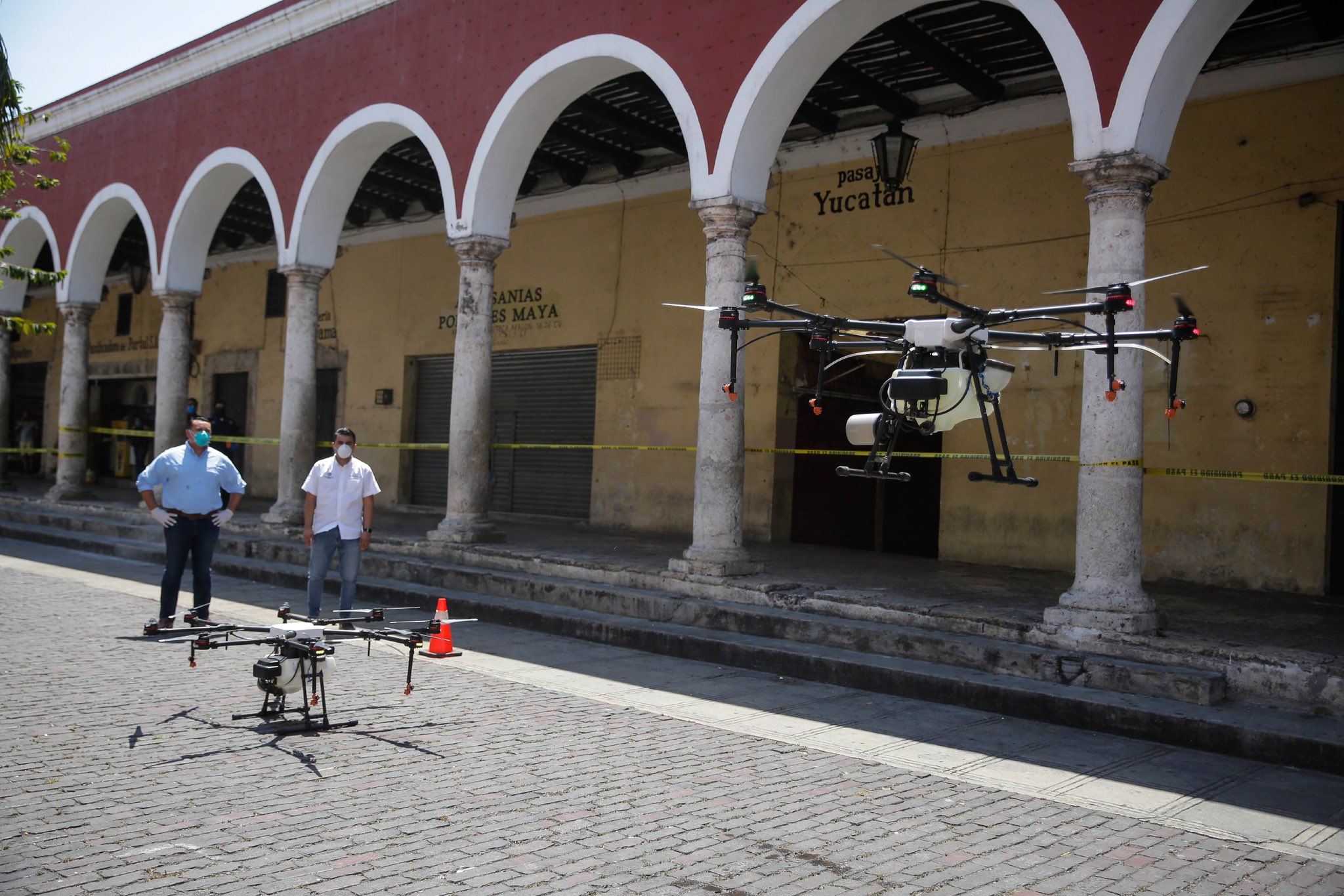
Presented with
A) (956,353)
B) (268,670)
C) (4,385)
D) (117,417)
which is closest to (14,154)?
(4,385)

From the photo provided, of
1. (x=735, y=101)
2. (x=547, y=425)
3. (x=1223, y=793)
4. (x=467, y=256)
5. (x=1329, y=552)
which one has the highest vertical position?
(x=735, y=101)

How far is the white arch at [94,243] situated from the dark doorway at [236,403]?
357 cm

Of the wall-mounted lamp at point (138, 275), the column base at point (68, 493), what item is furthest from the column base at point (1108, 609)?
the wall-mounted lamp at point (138, 275)

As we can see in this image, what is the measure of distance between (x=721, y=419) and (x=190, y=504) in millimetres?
4139

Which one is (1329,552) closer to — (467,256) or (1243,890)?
(1243,890)

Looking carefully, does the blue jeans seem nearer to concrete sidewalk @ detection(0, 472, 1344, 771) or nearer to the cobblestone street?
the cobblestone street

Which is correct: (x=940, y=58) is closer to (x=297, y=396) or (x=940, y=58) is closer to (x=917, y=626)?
(x=917, y=626)

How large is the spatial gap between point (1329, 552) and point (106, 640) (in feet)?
31.2

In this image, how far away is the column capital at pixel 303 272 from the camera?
13.1 m

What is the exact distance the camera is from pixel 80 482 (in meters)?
16.9

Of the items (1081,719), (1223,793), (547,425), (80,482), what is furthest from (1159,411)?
(80,482)

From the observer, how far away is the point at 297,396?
13055 millimetres

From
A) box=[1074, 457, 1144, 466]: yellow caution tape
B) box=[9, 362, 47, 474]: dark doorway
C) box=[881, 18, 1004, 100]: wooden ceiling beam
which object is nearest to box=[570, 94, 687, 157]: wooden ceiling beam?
box=[881, 18, 1004, 100]: wooden ceiling beam

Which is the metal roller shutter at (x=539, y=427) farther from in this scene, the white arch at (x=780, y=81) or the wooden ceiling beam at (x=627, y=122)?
the white arch at (x=780, y=81)
